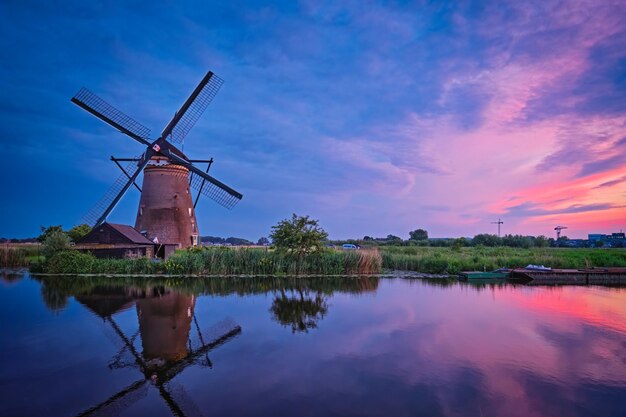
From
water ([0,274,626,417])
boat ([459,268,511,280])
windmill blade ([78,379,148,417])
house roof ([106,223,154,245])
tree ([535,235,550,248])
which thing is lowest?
windmill blade ([78,379,148,417])

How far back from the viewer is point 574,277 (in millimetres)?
22125

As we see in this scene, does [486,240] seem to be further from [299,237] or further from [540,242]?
[299,237]

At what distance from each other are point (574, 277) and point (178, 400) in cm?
2414

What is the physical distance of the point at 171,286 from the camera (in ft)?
53.5

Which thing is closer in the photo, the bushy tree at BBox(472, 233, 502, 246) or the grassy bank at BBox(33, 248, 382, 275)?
the grassy bank at BBox(33, 248, 382, 275)

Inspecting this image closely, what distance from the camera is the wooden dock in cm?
2161

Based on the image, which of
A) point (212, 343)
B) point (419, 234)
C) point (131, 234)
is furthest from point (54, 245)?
point (419, 234)

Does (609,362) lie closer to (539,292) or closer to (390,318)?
(390,318)

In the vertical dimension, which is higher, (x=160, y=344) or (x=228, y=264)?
(x=228, y=264)

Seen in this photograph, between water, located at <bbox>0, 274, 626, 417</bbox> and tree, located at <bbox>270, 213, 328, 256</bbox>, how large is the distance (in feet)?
25.2

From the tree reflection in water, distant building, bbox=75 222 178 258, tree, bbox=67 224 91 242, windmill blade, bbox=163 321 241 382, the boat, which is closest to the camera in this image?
windmill blade, bbox=163 321 241 382

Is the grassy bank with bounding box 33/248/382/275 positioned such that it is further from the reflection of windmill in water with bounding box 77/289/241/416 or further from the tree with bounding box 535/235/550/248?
the tree with bounding box 535/235/550/248

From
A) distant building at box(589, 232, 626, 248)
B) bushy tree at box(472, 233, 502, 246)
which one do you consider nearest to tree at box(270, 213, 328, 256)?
bushy tree at box(472, 233, 502, 246)

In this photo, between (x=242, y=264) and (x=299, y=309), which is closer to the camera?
(x=299, y=309)
